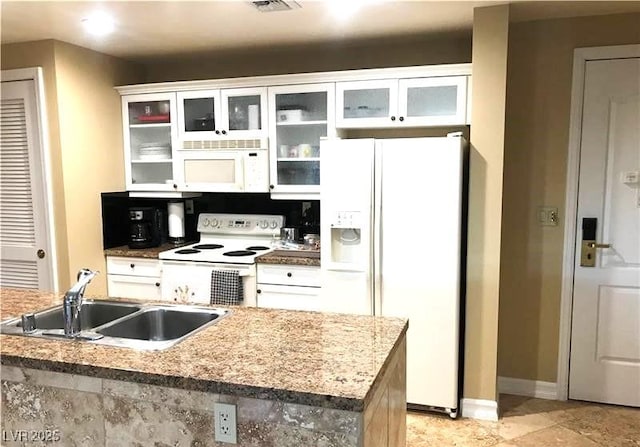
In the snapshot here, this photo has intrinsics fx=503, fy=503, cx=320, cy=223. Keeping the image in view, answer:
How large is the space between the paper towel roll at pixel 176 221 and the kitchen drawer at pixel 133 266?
41cm

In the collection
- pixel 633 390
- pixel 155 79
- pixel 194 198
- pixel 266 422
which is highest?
pixel 155 79

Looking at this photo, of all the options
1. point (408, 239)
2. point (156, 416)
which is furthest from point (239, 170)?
point (156, 416)

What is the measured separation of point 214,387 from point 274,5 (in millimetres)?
2042

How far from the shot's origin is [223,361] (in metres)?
1.54

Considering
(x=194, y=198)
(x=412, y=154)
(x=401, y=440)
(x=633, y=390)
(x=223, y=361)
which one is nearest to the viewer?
(x=223, y=361)

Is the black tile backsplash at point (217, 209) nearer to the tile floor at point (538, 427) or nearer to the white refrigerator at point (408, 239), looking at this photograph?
the white refrigerator at point (408, 239)

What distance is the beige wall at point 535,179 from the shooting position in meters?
3.11

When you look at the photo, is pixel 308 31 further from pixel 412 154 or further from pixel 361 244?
pixel 361 244

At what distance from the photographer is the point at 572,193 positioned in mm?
3141

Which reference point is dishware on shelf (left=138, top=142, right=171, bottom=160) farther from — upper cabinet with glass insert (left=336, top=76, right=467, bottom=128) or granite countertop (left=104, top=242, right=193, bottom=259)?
upper cabinet with glass insert (left=336, top=76, right=467, bottom=128)

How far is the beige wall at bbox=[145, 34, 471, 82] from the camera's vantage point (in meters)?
3.45

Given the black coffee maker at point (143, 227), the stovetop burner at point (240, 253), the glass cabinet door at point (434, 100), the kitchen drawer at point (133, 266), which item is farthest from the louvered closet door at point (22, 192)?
the glass cabinet door at point (434, 100)

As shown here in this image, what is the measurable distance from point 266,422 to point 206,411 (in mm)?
184

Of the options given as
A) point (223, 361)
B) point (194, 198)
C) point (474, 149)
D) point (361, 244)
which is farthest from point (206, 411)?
point (194, 198)
